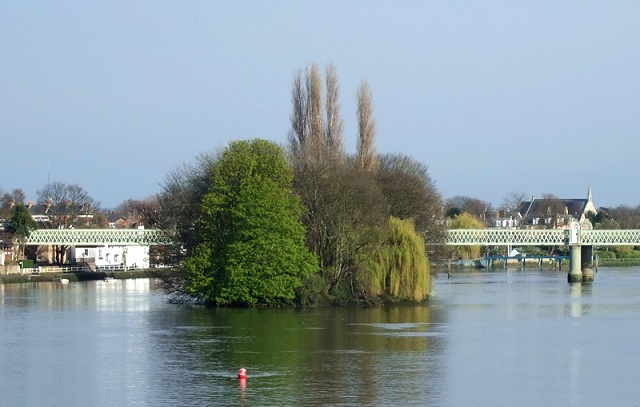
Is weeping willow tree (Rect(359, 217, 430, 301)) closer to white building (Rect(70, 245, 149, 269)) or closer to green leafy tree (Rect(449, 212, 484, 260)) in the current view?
green leafy tree (Rect(449, 212, 484, 260))

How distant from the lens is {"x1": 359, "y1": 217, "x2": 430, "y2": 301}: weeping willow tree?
66.8 m

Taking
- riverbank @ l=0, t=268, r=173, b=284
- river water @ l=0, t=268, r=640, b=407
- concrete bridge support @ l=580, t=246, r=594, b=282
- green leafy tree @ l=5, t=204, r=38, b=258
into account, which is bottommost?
river water @ l=0, t=268, r=640, b=407

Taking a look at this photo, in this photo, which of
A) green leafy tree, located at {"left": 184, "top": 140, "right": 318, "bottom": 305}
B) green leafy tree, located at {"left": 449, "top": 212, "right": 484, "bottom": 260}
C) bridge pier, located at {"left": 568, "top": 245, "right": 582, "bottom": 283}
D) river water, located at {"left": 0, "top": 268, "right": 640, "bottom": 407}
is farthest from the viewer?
green leafy tree, located at {"left": 449, "top": 212, "right": 484, "bottom": 260}

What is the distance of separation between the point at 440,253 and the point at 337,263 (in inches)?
518

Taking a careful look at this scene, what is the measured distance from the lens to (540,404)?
1316 inches

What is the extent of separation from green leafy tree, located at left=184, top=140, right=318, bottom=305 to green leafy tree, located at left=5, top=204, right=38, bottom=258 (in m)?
43.2

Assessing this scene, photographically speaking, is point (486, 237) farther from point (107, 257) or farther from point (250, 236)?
point (107, 257)

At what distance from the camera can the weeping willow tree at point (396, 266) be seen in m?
66.8

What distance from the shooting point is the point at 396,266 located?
221ft

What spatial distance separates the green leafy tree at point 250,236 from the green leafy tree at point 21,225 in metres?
43.2

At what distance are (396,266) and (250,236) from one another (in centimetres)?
881

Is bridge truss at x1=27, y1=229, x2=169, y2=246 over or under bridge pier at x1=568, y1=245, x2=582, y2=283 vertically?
over

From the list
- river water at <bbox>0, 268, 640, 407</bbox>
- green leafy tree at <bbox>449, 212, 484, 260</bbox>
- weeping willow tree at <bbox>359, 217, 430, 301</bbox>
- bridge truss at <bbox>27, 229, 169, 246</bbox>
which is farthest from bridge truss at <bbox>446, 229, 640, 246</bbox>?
weeping willow tree at <bbox>359, 217, 430, 301</bbox>

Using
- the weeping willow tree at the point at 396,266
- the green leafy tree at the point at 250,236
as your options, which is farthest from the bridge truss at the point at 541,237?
the green leafy tree at the point at 250,236
